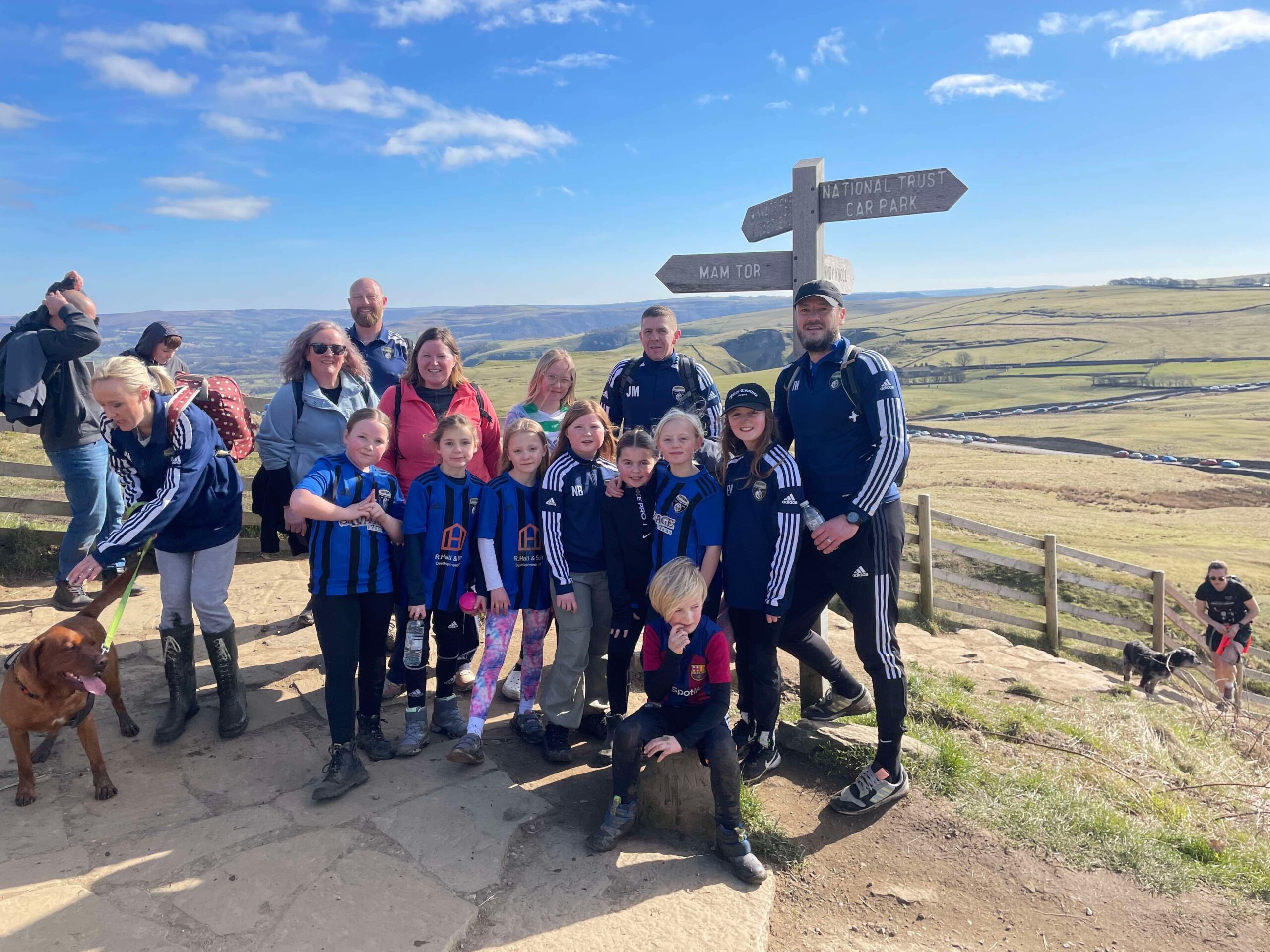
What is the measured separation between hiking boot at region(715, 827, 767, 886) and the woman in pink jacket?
5.84 feet

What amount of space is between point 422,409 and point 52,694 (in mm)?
2196

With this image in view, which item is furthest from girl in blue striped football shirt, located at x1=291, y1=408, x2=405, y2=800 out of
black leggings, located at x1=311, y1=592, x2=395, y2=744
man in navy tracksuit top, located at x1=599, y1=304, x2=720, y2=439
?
man in navy tracksuit top, located at x1=599, y1=304, x2=720, y2=439

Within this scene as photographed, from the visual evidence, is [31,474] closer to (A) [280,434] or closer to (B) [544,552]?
(A) [280,434]

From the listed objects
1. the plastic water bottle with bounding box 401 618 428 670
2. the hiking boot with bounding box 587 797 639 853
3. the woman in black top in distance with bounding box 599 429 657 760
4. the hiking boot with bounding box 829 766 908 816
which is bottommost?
the hiking boot with bounding box 829 766 908 816

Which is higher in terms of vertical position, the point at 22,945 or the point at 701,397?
the point at 701,397

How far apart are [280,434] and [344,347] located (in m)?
0.61

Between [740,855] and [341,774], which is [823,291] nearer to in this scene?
[740,855]

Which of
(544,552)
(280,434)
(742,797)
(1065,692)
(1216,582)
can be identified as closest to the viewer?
(742,797)

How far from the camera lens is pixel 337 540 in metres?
3.67

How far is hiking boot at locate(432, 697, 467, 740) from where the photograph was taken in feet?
13.4

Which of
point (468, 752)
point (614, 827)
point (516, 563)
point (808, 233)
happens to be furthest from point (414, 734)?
point (808, 233)

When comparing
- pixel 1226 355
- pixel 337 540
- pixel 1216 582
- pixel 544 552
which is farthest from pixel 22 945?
pixel 1226 355

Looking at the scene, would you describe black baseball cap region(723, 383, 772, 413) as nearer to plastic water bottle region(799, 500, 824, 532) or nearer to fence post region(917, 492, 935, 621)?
plastic water bottle region(799, 500, 824, 532)

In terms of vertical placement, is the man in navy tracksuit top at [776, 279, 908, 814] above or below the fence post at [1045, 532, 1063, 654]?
above
